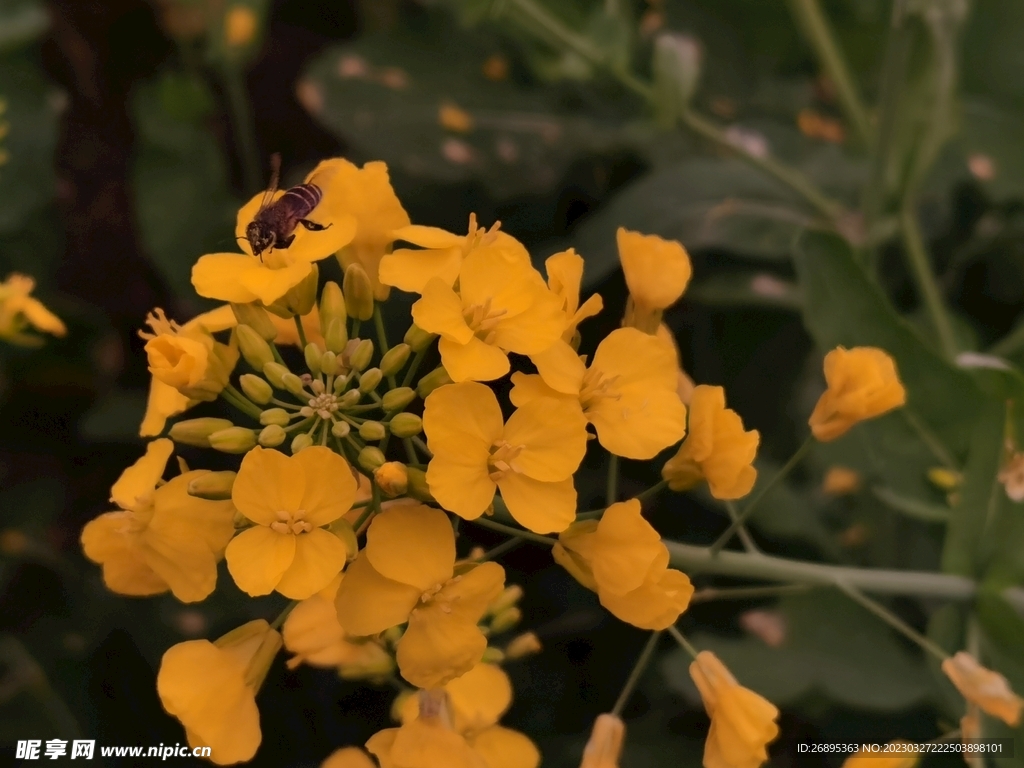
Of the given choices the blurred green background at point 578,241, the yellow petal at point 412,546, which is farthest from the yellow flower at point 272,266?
the blurred green background at point 578,241

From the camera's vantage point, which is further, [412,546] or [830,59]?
[830,59]

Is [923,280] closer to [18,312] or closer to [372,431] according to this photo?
A: [372,431]

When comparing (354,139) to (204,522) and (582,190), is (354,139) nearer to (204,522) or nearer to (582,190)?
(582,190)

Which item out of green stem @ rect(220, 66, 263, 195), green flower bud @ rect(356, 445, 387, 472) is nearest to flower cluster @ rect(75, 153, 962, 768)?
green flower bud @ rect(356, 445, 387, 472)

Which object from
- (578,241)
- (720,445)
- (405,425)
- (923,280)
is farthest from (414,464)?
(923,280)

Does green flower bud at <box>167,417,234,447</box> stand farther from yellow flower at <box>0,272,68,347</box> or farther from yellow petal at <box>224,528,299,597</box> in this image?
yellow flower at <box>0,272,68,347</box>

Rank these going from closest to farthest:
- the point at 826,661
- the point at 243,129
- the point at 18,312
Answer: the point at 18,312 < the point at 826,661 < the point at 243,129

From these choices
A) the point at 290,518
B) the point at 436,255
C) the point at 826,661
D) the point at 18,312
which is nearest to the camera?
the point at 290,518

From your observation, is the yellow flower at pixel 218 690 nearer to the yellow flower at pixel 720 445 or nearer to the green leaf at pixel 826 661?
the yellow flower at pixel 720 445
